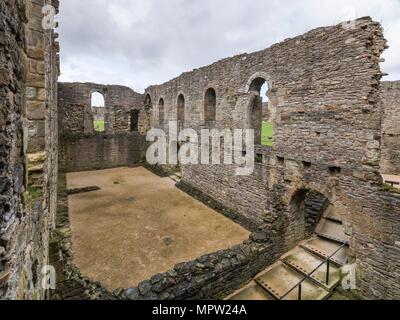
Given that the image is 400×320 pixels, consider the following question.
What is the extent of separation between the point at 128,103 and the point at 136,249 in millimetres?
15522

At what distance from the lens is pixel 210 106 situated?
37.3ft

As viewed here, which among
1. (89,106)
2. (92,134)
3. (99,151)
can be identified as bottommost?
(99,151)

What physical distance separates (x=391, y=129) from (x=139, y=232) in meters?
15.3

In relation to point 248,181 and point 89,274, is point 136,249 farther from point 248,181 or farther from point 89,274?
point 248,181

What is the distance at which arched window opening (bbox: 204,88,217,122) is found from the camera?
11.3 meters

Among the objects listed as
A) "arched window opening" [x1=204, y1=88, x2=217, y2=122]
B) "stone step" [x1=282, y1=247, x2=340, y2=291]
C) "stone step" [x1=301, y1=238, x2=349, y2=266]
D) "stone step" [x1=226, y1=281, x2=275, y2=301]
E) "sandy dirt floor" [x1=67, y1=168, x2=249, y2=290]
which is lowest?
"stone step" [x1=226, y1=281, x2=275, y2=301]

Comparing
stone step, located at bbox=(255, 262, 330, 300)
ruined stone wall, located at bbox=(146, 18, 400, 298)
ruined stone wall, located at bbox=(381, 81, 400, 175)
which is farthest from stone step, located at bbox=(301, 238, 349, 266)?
ruined stone wall, located at bbox=(381, 81, 400, 175)

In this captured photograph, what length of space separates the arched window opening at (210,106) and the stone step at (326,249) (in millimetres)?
6351

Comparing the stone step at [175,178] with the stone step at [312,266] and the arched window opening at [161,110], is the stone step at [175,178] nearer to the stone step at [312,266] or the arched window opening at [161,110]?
the arched window opening at [161,110]

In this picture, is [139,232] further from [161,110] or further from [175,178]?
[161,110]

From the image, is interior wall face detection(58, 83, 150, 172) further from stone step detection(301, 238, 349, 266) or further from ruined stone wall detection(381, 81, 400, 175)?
ruined stone wall detection(381, 81, 400, 175)

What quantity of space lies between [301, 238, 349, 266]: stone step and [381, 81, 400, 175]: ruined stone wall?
31.8 feet

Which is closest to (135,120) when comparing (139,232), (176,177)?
(176,177)
